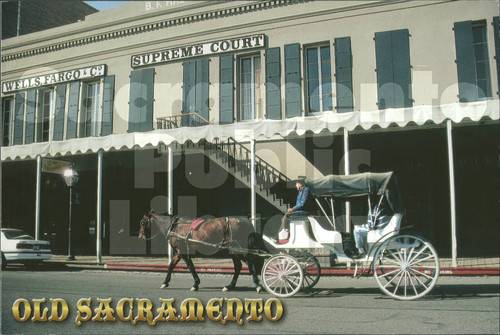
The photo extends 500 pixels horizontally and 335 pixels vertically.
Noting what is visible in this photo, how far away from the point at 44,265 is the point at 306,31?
12.0 metres

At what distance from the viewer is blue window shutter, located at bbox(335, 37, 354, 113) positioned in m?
14.8

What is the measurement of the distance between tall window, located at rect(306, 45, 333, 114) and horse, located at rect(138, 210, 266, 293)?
26.3 ft

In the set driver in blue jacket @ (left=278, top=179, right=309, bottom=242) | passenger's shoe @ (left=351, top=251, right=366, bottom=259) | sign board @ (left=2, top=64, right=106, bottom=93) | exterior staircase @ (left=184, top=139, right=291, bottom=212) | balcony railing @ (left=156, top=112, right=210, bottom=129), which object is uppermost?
sign board @ (left=2, top=64, right=106, bottom=93)

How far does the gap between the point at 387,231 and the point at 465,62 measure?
29.6 ft

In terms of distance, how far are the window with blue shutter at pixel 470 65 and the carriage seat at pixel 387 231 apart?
8.45 meters

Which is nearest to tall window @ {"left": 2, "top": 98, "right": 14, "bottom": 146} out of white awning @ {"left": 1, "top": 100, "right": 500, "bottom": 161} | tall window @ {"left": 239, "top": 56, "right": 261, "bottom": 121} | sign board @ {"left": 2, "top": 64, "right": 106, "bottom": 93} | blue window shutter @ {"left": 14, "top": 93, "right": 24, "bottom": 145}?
blue window shutter @ {"left": 14, "top": 93, "right": 24, "bottom": 145}

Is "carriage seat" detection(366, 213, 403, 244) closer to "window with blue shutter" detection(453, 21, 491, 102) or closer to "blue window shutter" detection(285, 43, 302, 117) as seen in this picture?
"window with blue shutter" detection(453, 21, 491, 102)

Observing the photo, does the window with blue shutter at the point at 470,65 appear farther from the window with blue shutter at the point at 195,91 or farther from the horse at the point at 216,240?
the horse at the point at 216,240

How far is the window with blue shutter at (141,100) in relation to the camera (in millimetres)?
17562

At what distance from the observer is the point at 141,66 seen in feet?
59.1

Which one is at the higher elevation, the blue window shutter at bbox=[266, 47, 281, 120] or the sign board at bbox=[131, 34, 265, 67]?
the sign board at bbox=[131, 34, 265, 67]

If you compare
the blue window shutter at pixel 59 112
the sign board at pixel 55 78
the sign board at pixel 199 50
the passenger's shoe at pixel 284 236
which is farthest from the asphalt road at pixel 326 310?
the sign board at pixel 55 78

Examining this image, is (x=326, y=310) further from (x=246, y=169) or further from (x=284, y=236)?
(x=246, y=169)

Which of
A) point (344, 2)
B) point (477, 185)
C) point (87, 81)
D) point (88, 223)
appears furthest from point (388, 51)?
point (88, 223)
